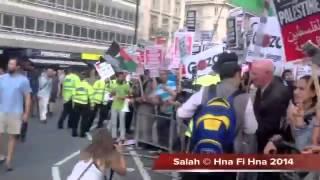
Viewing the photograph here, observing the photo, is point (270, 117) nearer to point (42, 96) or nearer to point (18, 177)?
point (18, 177)

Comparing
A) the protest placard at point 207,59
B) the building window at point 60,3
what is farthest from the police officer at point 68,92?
the building window at point 60,3

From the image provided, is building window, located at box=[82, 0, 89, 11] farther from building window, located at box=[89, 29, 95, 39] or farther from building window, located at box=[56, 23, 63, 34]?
building window, located at box=[56, 23, 63, 34]

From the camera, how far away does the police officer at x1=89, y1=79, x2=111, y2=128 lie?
16.4 m

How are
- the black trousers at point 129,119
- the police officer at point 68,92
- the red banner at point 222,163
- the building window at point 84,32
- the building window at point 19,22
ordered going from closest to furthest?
the red banner at point 222,163 → the black trousers at point 129,119 → the police officer at point 68,92 → the building window at point 19,22 → the building window at point 84,32

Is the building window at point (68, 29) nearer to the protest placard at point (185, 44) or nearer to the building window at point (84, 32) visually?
the building window at point (84, 32)

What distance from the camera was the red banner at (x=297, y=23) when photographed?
5.39 m

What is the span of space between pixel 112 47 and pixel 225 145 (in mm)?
11912

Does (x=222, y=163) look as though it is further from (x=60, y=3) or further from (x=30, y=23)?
A: (x=60, y=3)

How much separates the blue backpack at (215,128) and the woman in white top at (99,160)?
682mm

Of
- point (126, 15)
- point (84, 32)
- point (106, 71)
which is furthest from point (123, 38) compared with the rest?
point (106, 71)

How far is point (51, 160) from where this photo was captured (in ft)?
35.4

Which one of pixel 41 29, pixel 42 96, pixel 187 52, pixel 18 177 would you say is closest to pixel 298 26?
pixel 18 177

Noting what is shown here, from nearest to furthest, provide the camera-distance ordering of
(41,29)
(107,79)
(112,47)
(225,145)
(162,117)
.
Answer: (225,145), (162,117), (112,47), (107,79), (41,29)

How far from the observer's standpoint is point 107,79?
59.6ft
